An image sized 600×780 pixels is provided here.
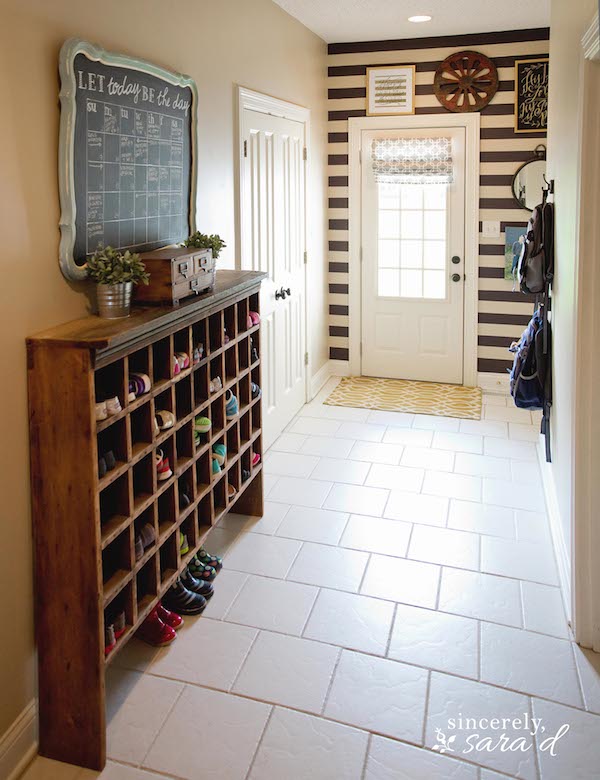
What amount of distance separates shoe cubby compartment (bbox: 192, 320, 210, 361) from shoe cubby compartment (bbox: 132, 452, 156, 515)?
0.54 meters

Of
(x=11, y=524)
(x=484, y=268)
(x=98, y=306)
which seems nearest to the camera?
(x=11, y=524)

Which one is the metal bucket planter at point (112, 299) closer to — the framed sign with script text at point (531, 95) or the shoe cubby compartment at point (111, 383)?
the shoe cubby compartment at point (111, 383)

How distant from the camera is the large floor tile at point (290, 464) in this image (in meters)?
4.26

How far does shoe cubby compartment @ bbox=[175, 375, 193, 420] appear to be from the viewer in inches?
108

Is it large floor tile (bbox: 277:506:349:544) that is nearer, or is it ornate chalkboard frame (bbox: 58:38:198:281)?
ornate chalkboard frame (bbox: 58:38:198:281)

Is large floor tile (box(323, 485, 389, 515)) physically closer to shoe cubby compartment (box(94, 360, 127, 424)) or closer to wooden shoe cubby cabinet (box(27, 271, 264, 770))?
wooden shoe cubby cabinet (box(27, 271, 264, 770))

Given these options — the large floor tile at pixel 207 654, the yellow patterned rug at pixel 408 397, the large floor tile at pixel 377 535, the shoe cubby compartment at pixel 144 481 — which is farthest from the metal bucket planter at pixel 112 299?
the yellow patterned rug at pixel 408 397

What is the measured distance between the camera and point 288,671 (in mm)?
2510

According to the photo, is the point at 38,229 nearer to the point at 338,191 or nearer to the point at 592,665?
the point at 592,665

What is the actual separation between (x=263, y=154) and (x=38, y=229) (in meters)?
2.40

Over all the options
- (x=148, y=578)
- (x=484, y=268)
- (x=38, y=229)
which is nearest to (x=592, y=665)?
(x=148, y=578)

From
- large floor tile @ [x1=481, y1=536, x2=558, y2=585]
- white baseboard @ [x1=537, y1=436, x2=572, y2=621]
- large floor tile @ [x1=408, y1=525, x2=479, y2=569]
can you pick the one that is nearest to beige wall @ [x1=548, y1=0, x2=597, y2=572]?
white baseboard @ [x1=537, y1=436, x2=572, y2=621]

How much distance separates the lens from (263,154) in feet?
14.1

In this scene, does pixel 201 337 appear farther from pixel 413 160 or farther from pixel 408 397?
pixel 413 160
